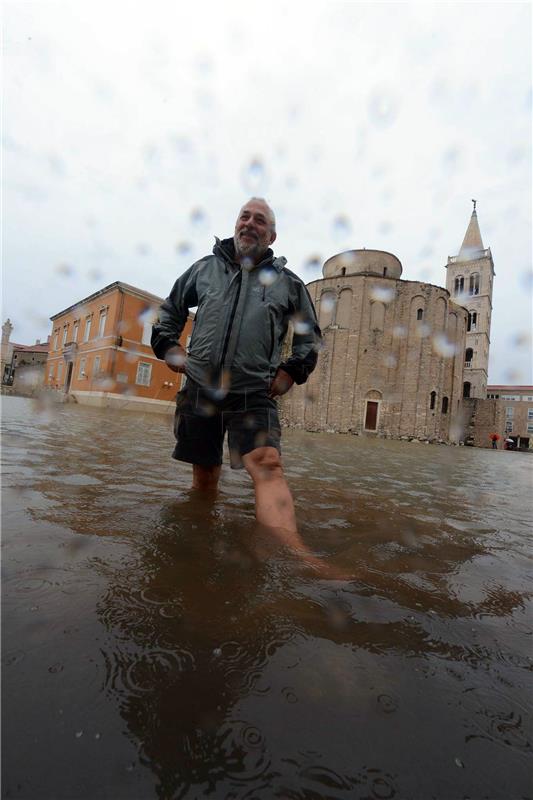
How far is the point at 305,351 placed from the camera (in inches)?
96.3

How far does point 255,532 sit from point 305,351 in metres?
1.15

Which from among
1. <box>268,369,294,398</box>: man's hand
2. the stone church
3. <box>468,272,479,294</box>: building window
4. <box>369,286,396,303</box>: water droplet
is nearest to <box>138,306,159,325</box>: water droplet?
the stone church

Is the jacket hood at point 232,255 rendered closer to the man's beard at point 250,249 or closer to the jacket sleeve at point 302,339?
the man's beard at point 250,249

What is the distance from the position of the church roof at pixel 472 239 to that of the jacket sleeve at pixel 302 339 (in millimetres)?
56595

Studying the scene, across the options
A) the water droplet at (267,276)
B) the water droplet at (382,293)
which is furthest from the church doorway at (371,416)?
the water droplet at (267,276)

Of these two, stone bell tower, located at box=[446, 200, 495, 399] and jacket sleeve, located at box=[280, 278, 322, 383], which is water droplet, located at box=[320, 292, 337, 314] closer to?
stone bell tower, located at box=[446, 200, 495, 399]

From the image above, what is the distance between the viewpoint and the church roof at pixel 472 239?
4956 centimetres

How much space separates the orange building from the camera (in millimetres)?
22438

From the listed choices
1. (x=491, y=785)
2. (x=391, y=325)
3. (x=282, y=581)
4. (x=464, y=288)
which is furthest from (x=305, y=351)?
(x=464, y=288)

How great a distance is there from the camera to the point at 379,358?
108 ft

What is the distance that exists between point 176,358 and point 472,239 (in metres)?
58.3

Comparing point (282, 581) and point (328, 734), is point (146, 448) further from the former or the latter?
point (328, 734)

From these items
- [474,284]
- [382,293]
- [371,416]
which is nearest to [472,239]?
[474,284]

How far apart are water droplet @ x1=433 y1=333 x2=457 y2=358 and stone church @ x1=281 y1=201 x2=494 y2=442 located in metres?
0.09
